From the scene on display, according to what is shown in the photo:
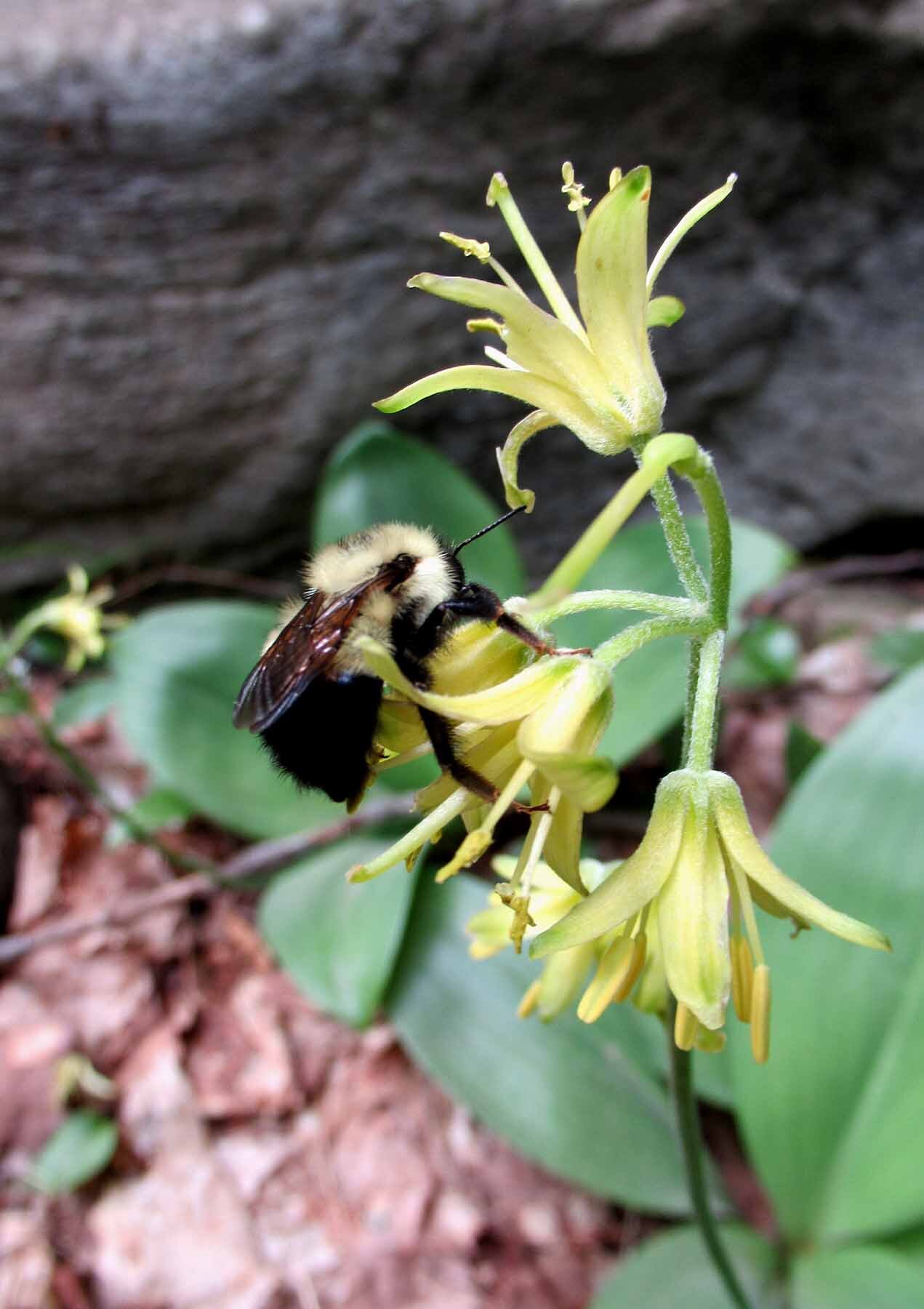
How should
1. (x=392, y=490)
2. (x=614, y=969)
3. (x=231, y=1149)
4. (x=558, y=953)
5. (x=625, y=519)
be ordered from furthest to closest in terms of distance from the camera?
(x=392, y=490) → (x=231, y=1149) → (x=558, y=953) → (x=614, y=969) → (x=625, y=519)

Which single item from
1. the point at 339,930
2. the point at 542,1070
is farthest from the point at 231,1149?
the point at 542,1070

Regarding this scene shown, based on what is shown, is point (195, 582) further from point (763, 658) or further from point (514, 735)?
point (514, 735)

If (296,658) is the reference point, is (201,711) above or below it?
below

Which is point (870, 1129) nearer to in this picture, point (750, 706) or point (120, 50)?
point (750, 706)

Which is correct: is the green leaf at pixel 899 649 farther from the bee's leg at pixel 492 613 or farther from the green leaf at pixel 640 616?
the bee's leg at pixel 492 613

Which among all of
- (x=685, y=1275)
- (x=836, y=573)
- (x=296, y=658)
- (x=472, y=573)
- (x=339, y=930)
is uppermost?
(x=296, y=658)

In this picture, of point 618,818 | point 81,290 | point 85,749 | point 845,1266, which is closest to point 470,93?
point 81,290

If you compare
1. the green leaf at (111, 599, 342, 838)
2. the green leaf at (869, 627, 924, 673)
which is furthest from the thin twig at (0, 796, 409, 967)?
the green leaf at (869, 627, 924, 673)
